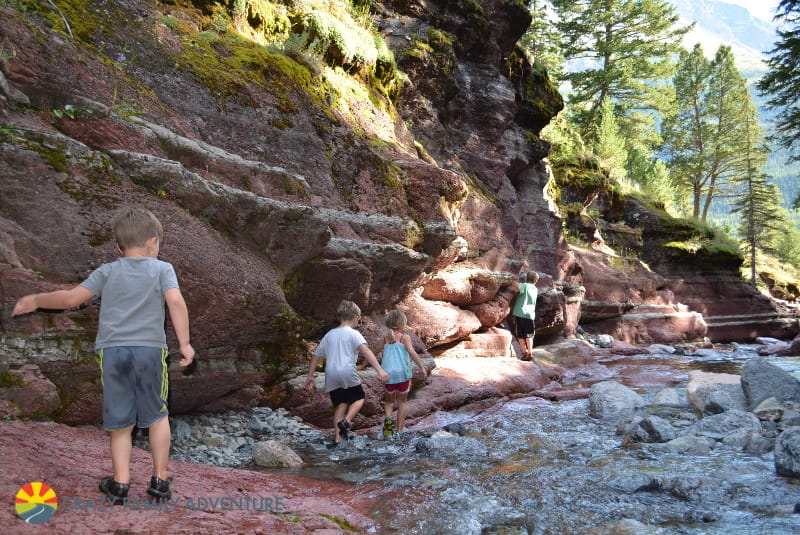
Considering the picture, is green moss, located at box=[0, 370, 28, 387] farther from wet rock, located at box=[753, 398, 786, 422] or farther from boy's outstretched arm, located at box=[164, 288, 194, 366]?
wet rock, located at box=[753, 398, 786, 422]

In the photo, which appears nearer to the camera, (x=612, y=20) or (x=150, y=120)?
(x=150, y=120)

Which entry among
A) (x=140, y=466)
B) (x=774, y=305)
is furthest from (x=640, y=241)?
(x=140, y=466)

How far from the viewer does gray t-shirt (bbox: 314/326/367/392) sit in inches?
271

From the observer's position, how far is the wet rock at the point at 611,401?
8.77 metres

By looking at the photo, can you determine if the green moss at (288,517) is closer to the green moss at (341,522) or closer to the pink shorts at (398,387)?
the green moss at (341,522)

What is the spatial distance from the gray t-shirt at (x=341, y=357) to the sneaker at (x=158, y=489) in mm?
3709

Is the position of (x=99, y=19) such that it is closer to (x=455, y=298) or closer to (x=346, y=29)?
(x=346, y=29)

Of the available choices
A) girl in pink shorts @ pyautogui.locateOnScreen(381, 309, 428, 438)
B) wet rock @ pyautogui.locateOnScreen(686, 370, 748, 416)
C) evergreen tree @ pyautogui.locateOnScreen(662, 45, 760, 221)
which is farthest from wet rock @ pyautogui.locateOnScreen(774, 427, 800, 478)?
evergreen tree @ pyautogui.locateOnScreen(662, 45, 760, 221)

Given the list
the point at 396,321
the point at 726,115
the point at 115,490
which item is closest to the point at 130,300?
the point at 115,490

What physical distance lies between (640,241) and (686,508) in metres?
26.8

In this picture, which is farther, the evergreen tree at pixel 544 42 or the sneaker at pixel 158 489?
the evergreen tree at pixel 544 42

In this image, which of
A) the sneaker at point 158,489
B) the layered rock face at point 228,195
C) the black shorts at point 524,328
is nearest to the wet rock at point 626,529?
the sneaker at point 158,489

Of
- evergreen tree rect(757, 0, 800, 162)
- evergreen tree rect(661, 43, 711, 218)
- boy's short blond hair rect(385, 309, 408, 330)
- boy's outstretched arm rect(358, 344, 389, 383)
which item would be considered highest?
evergreen tree rect(661, 43, 711, 218)

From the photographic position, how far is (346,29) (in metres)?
11.4
